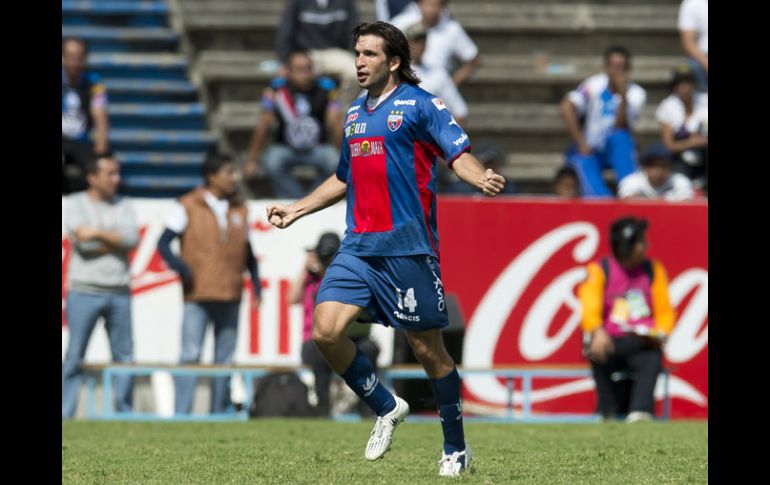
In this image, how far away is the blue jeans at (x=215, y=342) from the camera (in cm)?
1359

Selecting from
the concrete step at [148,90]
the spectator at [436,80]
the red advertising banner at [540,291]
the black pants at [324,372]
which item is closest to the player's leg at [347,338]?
the black pants at [324,372]

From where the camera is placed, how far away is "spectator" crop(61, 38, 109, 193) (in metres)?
15.2

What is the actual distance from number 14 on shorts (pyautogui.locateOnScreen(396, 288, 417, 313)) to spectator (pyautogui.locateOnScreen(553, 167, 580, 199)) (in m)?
7.27

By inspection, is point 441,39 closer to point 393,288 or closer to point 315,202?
point 315,202

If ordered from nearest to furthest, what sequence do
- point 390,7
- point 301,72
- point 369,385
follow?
point 369,385
point 301,72
point 390,7

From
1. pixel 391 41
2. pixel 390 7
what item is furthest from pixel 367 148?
pixel 390 7

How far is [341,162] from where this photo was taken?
27.0 ft

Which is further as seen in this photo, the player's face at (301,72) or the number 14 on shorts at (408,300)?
the player's face at (301,72)

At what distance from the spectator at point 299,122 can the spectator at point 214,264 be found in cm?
186

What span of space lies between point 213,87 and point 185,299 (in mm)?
5604

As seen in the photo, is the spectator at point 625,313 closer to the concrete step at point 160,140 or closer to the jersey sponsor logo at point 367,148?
the jersey sponsor logo at point 367,148

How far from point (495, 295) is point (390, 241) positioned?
6424mm

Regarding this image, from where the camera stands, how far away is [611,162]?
1634cm
